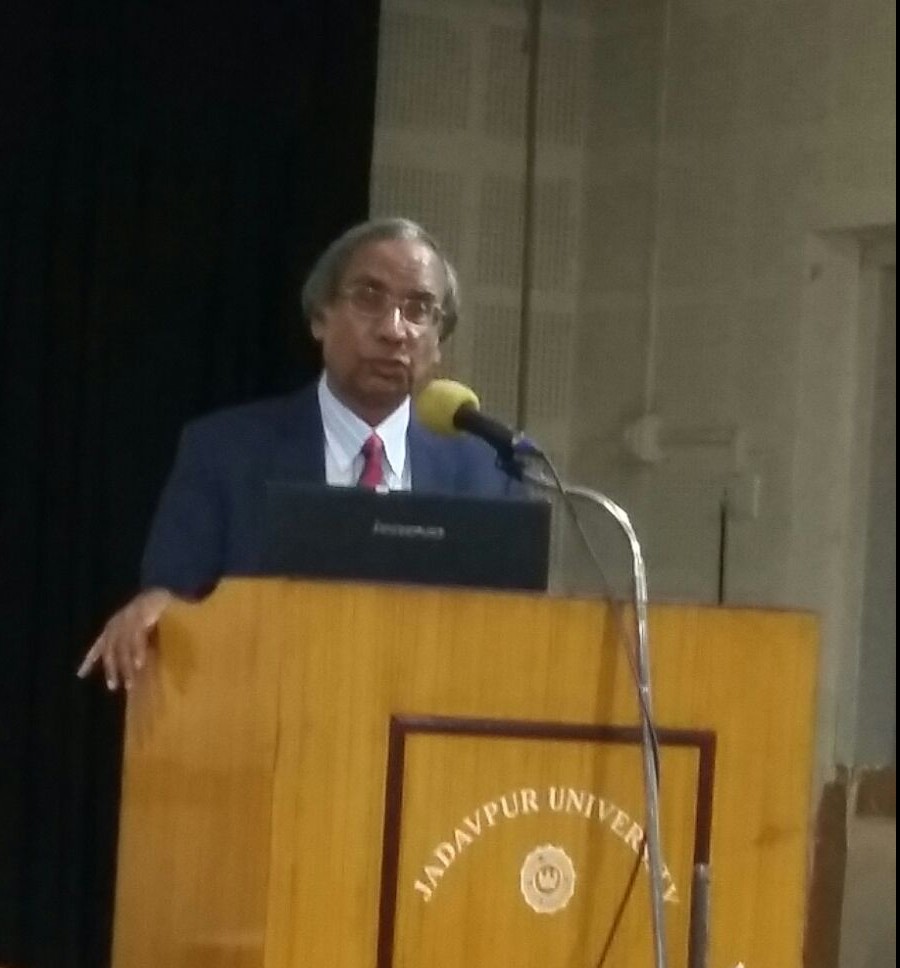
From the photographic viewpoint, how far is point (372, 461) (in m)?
2.17

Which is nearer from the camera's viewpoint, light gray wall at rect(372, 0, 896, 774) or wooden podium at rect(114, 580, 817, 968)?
wooden podium at rect(114, 580, 817, 968)

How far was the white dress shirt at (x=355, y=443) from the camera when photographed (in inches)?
86.1

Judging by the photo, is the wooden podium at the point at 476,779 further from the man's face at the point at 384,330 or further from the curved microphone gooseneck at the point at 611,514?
the man's face at the point at 384,330

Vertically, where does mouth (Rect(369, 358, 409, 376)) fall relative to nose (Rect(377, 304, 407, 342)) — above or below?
below

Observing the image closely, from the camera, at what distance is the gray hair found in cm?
221

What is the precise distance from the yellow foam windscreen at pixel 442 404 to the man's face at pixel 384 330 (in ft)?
1.52

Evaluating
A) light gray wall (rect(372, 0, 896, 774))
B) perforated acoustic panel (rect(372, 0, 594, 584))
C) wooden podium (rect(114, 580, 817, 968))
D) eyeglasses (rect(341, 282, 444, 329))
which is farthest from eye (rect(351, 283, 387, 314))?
perforated acoustic panel (rect(372, 0, 594, 584))

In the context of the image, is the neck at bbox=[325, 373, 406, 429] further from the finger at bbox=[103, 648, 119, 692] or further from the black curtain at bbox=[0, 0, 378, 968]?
the black curtain at bbox=[0, 0, 378, 968]

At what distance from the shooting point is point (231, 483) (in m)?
2.22

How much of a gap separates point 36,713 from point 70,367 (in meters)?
0.76

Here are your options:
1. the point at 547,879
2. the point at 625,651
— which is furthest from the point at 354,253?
the point at 547,879

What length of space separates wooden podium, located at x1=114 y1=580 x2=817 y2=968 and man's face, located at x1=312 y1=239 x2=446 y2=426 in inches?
22.2

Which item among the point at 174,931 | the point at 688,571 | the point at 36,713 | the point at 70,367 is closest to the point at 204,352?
the point at 70,367

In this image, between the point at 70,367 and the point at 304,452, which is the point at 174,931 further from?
the point at 70,367
